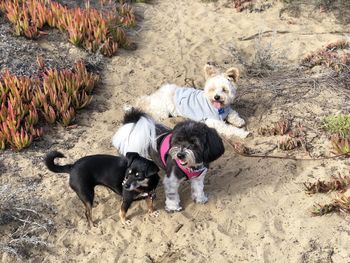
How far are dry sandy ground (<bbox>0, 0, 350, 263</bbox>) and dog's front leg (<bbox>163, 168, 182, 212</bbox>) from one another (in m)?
0.12

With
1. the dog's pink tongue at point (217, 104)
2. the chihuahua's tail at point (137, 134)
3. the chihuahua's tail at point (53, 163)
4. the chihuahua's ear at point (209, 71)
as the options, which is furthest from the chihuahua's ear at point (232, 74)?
the chihuahua's tail at point (53, 163)

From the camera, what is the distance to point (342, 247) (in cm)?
529

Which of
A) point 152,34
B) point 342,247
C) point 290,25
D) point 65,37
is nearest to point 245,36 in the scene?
point 290,25

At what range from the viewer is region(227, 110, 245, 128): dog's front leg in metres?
7.86

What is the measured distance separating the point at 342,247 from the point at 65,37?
23.2 feet

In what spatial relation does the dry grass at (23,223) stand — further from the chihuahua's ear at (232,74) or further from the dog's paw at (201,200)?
the chihuahua's ear at (232,74)

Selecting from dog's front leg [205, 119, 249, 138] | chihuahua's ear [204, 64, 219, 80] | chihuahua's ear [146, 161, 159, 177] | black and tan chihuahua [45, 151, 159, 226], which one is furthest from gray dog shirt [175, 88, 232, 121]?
chihuahua's ear [146, 161, 159, 177]

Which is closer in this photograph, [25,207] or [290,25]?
[25,207]

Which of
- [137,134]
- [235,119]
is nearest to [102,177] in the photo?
[137,134]

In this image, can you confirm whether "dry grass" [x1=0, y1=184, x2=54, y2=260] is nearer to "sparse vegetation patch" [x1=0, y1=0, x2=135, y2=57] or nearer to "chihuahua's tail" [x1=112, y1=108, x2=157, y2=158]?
"chihuahua's tail" [x1=112, y1=108, x2=157, y2=158]

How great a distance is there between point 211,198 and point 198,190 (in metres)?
0.29

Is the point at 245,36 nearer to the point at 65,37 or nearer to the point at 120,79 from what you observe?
the point at 120,79

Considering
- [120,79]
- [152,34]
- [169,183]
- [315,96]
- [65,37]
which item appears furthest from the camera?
[152,34]

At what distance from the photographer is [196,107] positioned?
7949 mm
